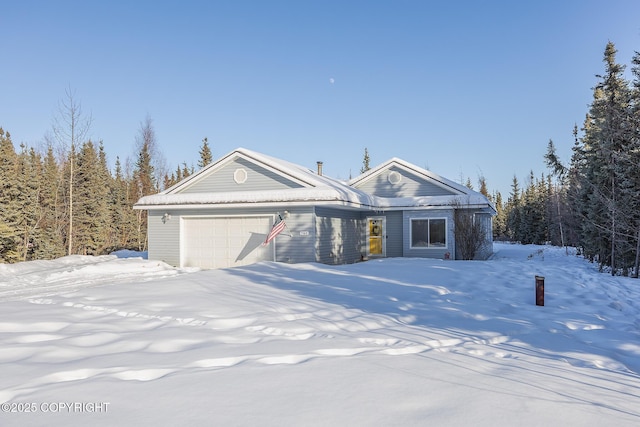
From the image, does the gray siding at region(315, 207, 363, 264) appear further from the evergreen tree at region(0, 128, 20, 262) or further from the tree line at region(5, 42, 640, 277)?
the evergreen tree at region(0, 128, 20, 262)

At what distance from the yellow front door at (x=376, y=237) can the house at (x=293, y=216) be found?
5 cm

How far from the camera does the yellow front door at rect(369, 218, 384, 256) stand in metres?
18.3

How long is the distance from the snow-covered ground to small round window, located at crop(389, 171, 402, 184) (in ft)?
33.7

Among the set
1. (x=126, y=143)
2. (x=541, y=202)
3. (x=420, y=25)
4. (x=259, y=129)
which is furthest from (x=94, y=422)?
(x=541, y=202)

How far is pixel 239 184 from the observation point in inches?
612

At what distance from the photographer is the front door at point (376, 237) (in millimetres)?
18172

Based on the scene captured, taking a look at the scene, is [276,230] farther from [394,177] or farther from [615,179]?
[615,179]

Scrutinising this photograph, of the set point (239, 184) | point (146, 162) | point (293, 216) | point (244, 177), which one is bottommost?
point (293, 216)

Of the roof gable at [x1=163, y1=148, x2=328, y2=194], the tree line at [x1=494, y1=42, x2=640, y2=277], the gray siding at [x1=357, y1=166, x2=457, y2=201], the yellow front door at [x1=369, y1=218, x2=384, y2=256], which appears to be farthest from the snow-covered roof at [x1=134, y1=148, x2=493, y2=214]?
the tree line at [x1=494, y1=42, x2=640, y2=277]

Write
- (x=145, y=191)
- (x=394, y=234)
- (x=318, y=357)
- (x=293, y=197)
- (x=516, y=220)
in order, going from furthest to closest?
(x=516, y=220), (x=145, y=191), (x=394, y=234), (x=293, y=197), (x=318, y=357)

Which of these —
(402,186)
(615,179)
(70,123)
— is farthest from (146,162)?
(615,179)

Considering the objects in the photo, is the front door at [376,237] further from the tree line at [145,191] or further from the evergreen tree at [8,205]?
the evergreen tree at [8,205]

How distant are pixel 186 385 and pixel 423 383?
6.73 feet

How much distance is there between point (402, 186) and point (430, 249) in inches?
132
